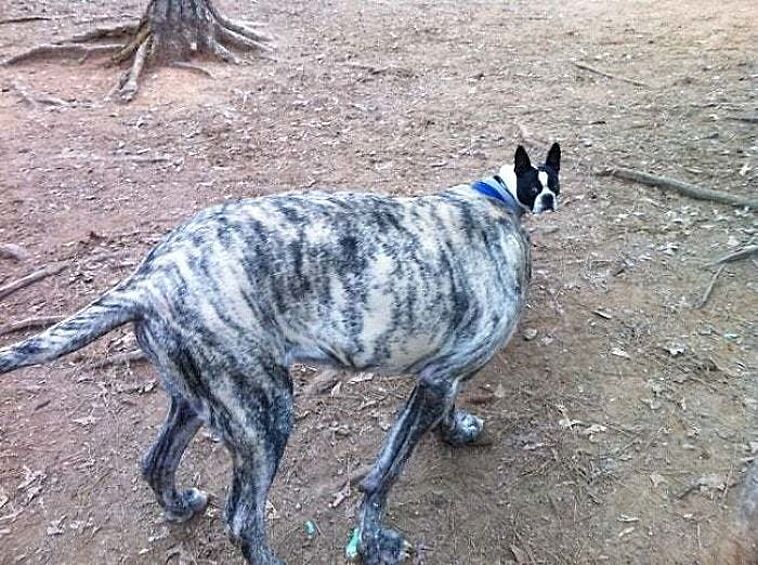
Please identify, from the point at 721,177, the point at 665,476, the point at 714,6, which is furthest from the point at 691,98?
the point at 665,476

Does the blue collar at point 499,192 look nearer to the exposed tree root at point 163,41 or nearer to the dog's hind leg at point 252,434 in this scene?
the dog's hind leg at point 252,434

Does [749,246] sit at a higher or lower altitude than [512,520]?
higher

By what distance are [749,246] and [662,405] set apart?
74.2 inches

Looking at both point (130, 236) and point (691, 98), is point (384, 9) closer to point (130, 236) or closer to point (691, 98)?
point (691, 98)

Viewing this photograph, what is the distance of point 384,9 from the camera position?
36.8 ft

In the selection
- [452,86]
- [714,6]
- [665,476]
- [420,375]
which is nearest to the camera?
[420,375]

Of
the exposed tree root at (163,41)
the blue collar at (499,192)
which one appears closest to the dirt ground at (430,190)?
the exposed tree root at (163,41)

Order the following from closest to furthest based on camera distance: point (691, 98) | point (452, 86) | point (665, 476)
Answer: point (665, 476), point (691, 98), point (452, 86)

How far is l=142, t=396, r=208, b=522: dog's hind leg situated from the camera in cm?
392

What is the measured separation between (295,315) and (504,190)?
5.33ft

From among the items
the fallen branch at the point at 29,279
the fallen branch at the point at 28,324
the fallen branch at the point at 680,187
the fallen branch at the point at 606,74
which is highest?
the fallen branch at the point at 606,74

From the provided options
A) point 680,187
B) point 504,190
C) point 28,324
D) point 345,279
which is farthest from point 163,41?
point 345,279

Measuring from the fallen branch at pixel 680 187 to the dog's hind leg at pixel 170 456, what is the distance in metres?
4.48

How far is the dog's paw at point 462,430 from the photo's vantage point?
444cm
